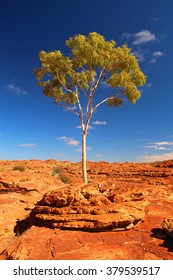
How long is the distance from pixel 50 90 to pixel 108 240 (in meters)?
19.3

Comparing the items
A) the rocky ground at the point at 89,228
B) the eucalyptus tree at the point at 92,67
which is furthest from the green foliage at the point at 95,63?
the rocky ground at the point at 89,228

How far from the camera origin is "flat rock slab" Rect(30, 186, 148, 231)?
28.2 ft

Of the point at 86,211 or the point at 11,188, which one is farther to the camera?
the point at 11,188

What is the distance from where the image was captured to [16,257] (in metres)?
7.18

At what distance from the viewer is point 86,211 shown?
29.5ft

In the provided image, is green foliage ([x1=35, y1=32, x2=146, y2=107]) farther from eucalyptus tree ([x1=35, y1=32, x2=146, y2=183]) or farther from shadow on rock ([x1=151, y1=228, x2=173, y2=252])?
shadow on rock ([x1=151, y1=228, x2=173, y2=252])

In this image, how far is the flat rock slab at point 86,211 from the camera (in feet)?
28.2

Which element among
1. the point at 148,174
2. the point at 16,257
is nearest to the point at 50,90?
the point at 148,174

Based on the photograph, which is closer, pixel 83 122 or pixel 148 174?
pixel 83 122

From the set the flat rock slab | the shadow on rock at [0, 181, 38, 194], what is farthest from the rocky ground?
the shadow on rock at [0, 181, 38, 194]

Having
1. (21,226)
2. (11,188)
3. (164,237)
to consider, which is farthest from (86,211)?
(11,188)

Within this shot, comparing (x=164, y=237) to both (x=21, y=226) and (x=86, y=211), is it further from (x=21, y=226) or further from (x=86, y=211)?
(x=21, y=226)

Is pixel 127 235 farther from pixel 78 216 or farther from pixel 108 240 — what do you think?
pixel 78 216

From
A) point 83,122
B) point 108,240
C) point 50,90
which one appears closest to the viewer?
point 108,240
